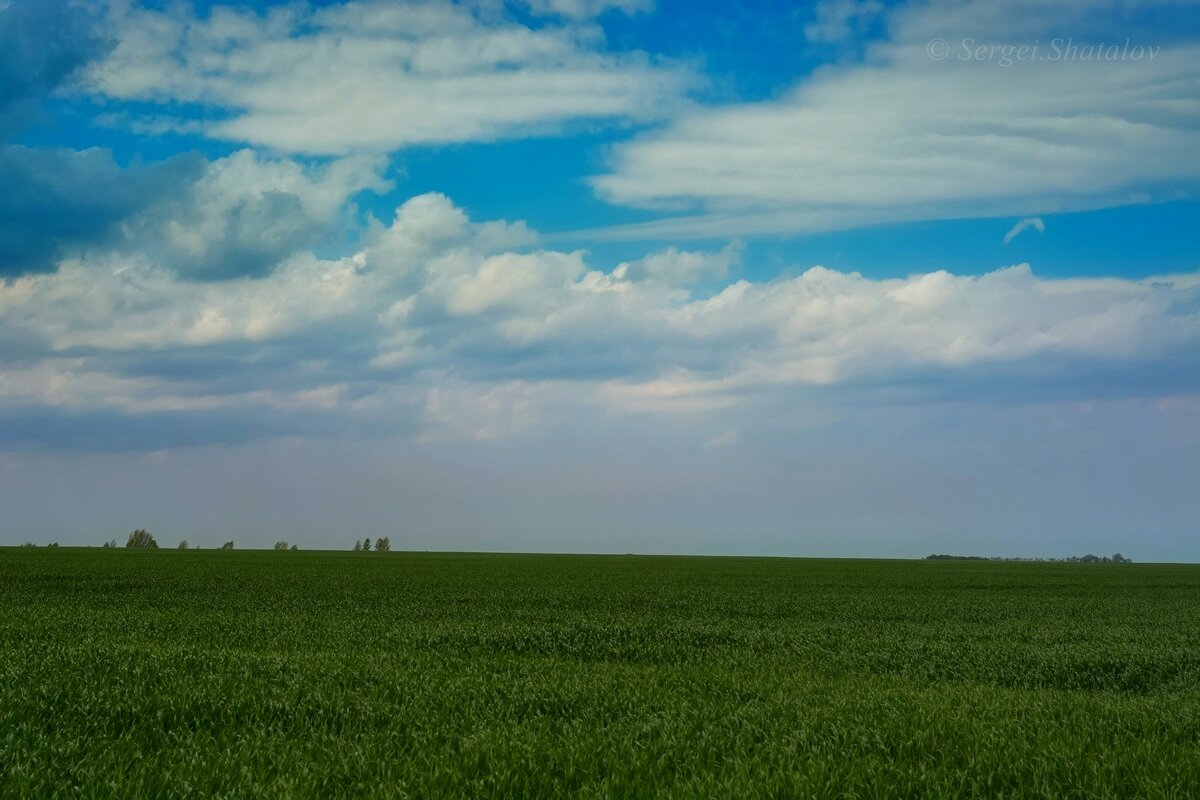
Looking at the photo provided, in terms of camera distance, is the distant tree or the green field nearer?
the green field

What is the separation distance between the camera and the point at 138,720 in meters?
9.41

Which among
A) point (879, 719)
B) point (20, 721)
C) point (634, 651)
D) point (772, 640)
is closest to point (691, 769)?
point (879, 719)

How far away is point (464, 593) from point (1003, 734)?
28.2 m

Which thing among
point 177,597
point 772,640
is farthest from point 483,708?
point 177,597

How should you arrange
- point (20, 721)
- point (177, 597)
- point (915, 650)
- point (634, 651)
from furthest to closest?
point (177, 597), point (915, 650), point (634, 651), point (20, 721)

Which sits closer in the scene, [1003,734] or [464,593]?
[1003,734]

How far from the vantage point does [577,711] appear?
34.4 feet

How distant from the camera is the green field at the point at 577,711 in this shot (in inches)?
306

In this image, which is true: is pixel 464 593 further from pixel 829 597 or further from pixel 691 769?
pixel 691 769

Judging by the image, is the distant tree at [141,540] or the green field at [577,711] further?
the distant tree at [141,540]

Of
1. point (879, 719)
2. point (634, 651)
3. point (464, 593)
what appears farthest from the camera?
point (464, 593)

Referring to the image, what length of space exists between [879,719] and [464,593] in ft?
89.3

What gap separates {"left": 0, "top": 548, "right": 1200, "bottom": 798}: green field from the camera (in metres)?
7.77

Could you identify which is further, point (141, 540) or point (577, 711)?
point (141, 540)
